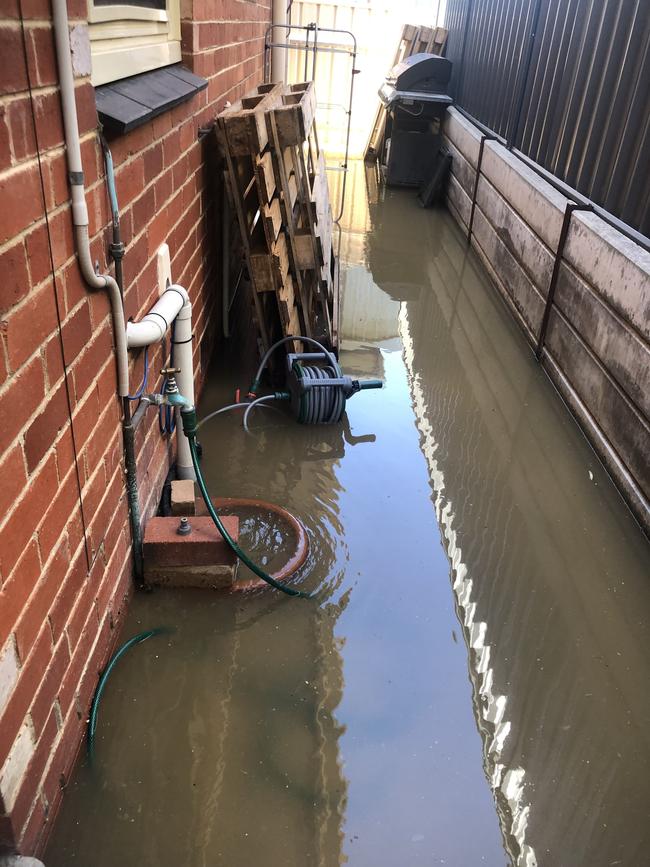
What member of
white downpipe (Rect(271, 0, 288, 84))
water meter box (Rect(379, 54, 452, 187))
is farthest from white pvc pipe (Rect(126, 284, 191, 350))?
water meter box (Rect(379, 54, 452, 187))

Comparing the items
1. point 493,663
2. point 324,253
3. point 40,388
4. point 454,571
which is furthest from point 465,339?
point 40,388

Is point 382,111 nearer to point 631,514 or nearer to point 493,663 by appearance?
point 631,514

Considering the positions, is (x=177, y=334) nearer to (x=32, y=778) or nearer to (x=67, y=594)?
(x=67, y=594)

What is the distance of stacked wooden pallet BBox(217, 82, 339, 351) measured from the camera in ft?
12.9

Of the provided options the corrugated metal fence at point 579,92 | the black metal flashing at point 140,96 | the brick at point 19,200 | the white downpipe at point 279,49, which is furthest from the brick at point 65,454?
the white downpipe at point 279,49

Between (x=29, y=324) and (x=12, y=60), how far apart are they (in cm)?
56

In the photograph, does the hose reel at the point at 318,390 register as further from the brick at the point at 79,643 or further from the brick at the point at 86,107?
the brick at the point at 86,107

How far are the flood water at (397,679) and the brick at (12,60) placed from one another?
1.87 m

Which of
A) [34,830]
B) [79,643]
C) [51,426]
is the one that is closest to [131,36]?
[51,426]

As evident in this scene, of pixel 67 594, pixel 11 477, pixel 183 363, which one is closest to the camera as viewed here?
pixel 11 477

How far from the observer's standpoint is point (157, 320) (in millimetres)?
2785

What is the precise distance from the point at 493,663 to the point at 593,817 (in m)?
0.63

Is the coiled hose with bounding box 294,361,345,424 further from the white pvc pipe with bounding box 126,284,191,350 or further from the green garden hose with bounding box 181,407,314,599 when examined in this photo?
the green garden hose with bounding box 181,407,314,599

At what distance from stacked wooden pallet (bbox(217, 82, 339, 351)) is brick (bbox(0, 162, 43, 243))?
234 cm
